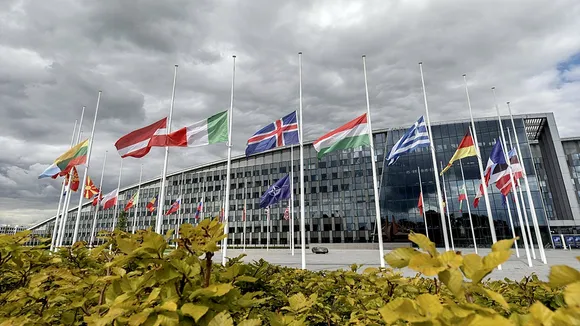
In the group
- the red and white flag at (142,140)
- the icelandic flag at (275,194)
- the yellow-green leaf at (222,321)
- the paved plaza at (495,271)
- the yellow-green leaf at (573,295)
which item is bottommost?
the paved plaza at (495,271)

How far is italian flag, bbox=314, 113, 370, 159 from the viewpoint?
14.1 m

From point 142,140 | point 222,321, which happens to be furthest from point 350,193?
point 222,321

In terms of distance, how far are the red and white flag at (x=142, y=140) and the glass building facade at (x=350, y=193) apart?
27.5 m

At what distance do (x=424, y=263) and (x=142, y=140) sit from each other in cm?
1426

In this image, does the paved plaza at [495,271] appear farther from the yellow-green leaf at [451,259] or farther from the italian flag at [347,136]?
the italian flag at [347,136]

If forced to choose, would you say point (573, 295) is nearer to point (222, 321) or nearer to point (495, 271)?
point (222, 321)

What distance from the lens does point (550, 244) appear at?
143ft

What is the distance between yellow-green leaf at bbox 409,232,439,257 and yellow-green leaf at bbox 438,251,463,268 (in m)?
0.03

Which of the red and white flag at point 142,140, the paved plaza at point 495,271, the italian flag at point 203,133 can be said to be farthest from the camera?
the paved plaza at point 495,271

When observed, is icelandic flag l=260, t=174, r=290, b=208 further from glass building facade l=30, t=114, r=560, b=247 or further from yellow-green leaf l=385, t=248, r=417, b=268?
yellow-green leaf l=385, t=248, r=417, b=268

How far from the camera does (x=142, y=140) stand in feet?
43.2

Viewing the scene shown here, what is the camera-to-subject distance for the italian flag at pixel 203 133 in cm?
1337

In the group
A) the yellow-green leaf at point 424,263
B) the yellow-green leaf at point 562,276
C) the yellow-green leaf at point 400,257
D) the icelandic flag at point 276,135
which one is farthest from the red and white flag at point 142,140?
the yellow-green leaf at point 562,276

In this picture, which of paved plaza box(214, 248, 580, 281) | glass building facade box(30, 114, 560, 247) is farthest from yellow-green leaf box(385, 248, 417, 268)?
glass building facade box(30, 114, 560, 247)
